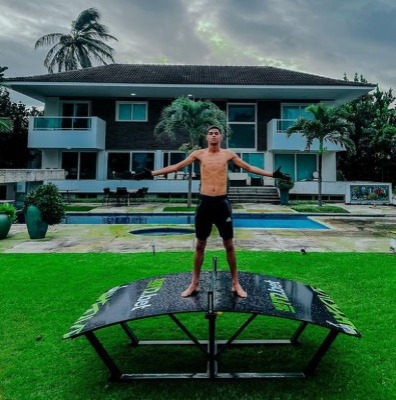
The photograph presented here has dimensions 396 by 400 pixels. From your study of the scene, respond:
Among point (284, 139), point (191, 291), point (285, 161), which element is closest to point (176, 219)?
point (284, 139)

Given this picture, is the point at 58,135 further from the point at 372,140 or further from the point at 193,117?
the point at 372,140

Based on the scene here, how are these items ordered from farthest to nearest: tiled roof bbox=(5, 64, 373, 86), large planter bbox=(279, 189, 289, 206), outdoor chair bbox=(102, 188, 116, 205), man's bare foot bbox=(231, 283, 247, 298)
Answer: tiled roof bbox=(5, 64, 373, 86), large planter bbox=(279, 189, 289, 206), outdoor chair bbox=(102, 188, 116, 205), man's bare foot bbox=(231, 283, 247, 298)

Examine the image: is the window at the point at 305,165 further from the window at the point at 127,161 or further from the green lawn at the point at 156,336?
the green lawn at the point at 156,336

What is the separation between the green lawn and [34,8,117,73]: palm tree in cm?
3695

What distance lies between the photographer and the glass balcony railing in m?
25.1

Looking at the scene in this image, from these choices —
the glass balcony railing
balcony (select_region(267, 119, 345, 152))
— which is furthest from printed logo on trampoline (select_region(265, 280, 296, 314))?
the glass balcony railing

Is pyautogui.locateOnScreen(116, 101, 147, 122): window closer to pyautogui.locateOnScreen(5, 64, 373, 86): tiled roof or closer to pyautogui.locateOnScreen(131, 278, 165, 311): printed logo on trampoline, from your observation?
pyautogui.locateOnScreen(5, 64, 373, 86): tiled roof

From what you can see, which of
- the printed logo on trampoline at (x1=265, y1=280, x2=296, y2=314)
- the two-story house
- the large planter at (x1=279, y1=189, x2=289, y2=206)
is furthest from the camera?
the two-story house

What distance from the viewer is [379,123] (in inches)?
1286

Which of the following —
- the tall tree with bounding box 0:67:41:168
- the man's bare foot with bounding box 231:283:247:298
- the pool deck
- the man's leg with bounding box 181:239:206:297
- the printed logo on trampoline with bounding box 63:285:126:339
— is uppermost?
the tall tree with bounding box 0:67:41:168

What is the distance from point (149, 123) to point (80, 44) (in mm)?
18730

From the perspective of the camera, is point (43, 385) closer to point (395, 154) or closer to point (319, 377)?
point (319, 377)

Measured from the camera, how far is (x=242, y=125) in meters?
27.5

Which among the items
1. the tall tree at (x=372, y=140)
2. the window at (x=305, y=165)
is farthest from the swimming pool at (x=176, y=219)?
the tall tree at (x=372, y=140)
